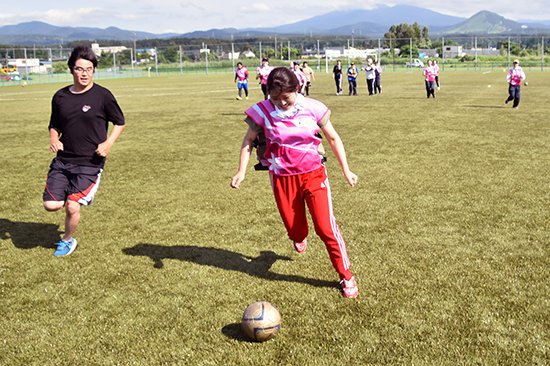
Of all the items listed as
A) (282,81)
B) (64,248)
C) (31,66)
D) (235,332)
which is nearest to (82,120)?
(64,248)

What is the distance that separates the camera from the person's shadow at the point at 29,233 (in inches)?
271

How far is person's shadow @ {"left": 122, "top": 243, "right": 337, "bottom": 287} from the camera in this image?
219 inches

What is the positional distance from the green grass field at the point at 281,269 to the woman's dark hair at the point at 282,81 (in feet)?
6.33

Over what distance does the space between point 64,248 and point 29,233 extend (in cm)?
122

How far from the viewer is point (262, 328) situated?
4238mm

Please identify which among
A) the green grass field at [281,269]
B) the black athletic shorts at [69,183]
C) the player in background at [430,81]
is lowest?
the green grass field at [281,269]

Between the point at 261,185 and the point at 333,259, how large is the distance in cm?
478

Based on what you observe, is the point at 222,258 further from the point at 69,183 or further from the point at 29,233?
the point at 29,233

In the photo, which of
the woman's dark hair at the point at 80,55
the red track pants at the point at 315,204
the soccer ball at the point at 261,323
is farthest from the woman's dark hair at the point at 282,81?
the woman's dark hair at the point at 80,55

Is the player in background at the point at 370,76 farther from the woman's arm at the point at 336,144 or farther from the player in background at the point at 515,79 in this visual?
the woman's arm at the point at 336,144

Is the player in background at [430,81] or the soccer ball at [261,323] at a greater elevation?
the player in background at [430,81]

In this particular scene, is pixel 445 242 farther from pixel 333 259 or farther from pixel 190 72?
pixel 190 72

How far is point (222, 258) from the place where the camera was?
20.3 ft

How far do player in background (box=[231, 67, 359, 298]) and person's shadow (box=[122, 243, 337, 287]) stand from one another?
0.66 meters
